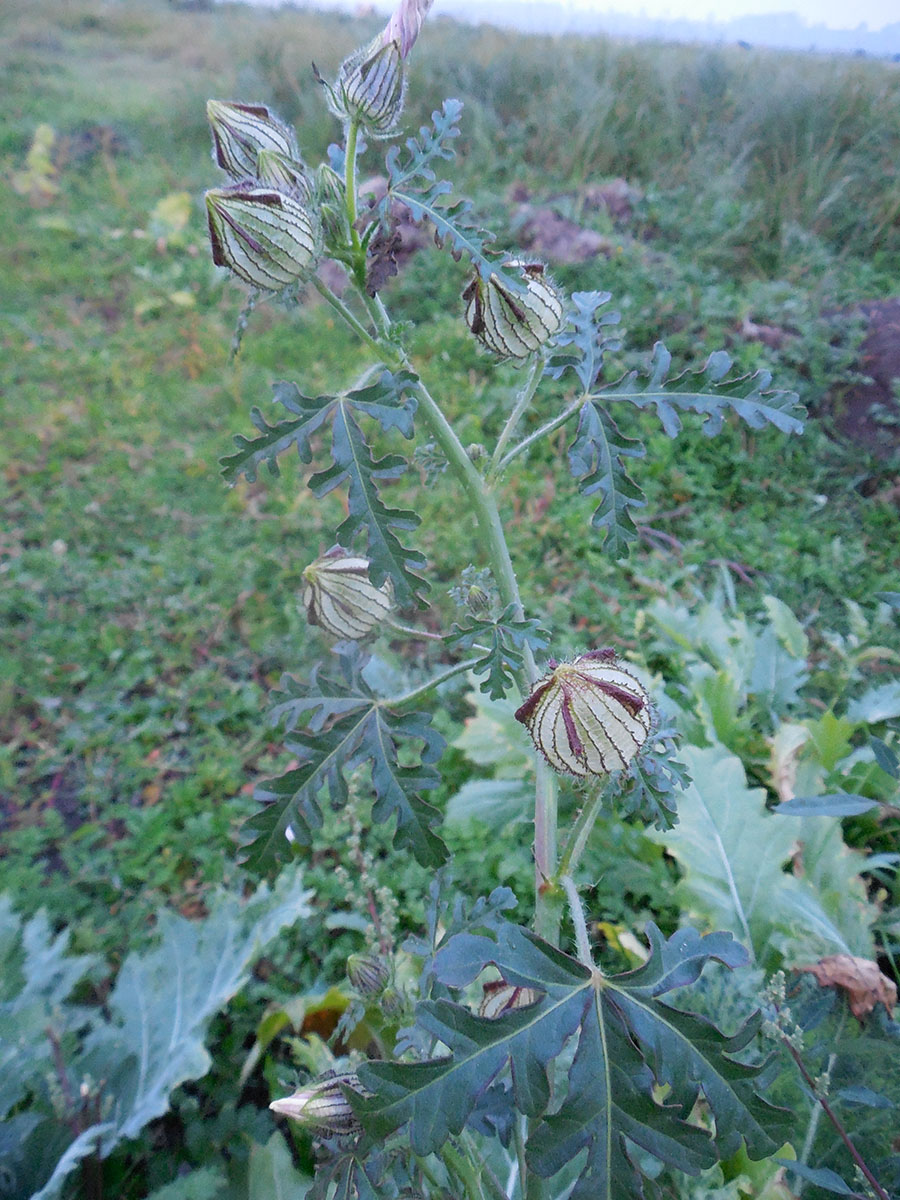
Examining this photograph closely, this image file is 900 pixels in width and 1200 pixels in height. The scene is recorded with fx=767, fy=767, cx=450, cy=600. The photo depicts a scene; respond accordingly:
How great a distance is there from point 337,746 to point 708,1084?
20.1 inches

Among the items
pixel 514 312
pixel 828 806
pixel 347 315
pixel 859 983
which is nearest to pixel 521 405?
pixel 514 312

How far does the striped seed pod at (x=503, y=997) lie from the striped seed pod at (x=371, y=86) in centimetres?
95

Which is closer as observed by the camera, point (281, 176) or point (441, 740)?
point (281, 176)

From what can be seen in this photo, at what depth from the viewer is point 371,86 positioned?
80 centimetres

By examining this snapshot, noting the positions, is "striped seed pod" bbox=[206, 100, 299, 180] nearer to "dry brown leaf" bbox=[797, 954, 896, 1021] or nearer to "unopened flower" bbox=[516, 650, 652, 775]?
"unopened flower" bbox=[516, 650, 652, 775]

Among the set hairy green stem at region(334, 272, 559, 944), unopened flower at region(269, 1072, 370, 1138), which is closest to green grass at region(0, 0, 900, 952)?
unopened flower at region(269, 1072, 370, 1138)

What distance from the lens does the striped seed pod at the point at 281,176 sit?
31.4 inches

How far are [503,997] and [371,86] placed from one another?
3.37 feet

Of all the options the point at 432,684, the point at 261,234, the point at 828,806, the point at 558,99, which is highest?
the point at 558,99

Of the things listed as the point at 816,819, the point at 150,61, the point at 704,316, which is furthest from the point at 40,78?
the point at 816,819

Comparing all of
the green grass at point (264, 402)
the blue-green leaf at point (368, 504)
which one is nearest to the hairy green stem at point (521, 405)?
the blue-green leaf at point (368, 504)

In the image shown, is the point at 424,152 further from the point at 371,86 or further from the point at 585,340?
the point at 585,340

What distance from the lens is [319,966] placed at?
74.6 inches

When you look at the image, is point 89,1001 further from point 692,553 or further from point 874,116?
point 874,116
